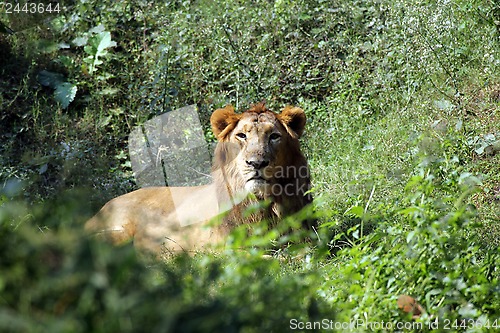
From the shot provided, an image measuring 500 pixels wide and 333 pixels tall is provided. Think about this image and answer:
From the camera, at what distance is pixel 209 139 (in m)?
9.41

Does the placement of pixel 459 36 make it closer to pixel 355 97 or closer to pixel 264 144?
pixel 355 97

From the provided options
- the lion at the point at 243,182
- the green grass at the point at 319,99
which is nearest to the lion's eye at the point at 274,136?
the lion at the point at 243,182

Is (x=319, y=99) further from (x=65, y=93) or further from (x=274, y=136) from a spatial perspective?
(x=274, y=136)

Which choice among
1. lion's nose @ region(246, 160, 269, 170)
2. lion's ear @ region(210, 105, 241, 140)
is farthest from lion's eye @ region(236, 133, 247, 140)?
lion's nose @ region(246, 160, 269, 170)

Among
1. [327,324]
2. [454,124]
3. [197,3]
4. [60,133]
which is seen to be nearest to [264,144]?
[454,124]

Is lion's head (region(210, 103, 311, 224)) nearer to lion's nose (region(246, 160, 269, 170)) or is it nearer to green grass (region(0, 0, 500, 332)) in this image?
lion's nose (region(246, 160, 269, 170))

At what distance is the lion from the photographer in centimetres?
660

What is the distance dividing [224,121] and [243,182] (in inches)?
26.4

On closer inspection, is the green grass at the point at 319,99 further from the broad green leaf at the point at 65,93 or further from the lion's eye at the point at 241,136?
the lion's eye at the point at 241,136

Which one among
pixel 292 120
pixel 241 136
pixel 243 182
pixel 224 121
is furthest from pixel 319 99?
pixel 243 182

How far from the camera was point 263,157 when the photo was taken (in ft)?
21.3

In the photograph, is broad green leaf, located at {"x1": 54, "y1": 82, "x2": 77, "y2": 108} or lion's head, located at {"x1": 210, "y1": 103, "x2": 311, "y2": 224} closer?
lion's head, located at {"x1": 210, "y1": 103, "x2": 311, "y2": 224}

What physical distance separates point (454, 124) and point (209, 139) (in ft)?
9.19

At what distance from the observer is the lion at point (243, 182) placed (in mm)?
6598
